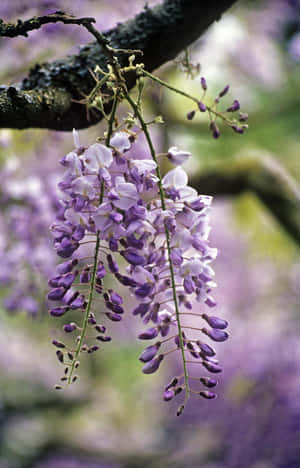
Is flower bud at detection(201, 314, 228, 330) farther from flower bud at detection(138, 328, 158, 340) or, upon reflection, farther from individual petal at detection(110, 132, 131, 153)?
individual petal at detection(110, 132, 131, 153)

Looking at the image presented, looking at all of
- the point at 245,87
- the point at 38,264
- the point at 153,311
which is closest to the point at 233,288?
the point at 245,87

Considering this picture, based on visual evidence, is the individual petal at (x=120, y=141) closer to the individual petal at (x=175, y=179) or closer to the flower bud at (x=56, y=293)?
the individual petal at (x=175, y=179)

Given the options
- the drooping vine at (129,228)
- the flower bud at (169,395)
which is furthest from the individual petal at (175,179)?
the flower bud at (169,395)

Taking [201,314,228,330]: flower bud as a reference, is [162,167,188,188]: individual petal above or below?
above

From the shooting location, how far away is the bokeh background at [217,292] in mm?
1774

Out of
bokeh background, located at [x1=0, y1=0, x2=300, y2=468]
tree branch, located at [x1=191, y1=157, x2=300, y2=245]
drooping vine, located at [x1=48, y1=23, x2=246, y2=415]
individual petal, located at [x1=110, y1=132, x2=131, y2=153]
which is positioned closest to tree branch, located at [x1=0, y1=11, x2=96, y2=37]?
drooping vine, located at [x1=48, y1=23, x2=246, y2=415]

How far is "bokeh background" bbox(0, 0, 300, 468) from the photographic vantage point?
5.82ft

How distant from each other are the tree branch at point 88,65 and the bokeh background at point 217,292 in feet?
1.50

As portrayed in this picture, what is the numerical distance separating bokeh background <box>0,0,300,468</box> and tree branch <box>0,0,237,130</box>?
456mm

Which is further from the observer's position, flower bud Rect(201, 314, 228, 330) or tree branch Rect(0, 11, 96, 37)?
flower bud Rect(201, 314, 228, 330)

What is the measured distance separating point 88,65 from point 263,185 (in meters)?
1.00

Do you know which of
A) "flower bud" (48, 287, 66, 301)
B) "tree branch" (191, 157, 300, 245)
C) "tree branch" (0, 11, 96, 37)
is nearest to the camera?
"tree branch" (0, 11, 96, 37)

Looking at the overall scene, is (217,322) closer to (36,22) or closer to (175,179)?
(175,179)

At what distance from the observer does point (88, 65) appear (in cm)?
94
